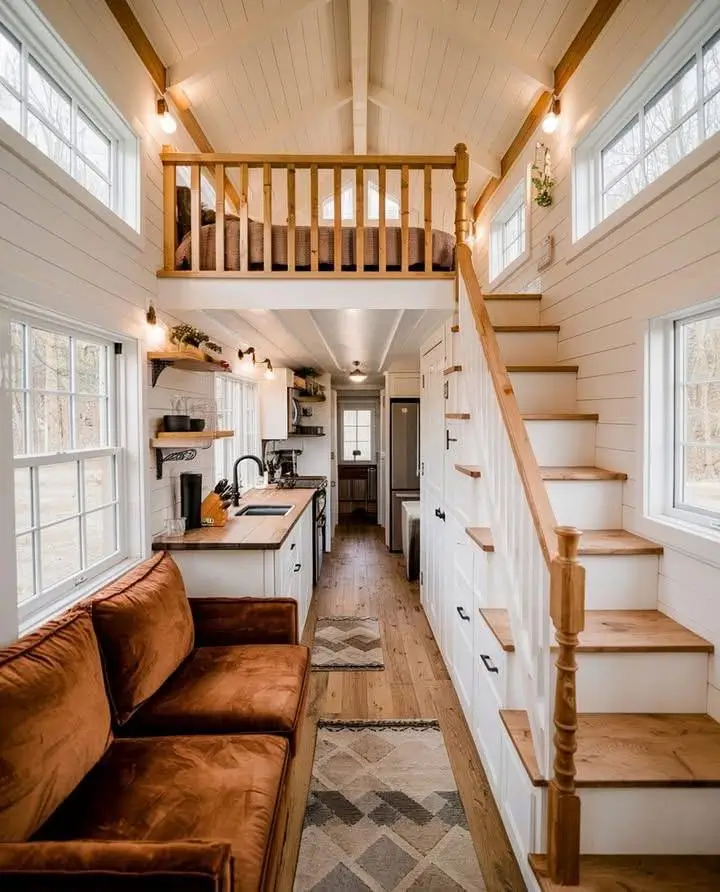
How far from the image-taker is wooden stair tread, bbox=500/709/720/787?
4.74ft

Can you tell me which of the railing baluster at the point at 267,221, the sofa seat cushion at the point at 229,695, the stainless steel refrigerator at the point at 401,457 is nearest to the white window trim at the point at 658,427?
the sofa seat cushion at the point at 229,695

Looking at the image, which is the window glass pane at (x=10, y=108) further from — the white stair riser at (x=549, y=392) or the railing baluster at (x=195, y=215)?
the white stair riser at (x=549, y=392)

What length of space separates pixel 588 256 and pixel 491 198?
2.15 metres

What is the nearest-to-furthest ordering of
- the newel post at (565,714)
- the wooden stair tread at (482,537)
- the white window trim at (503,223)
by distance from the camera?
1. the newel post at (565,714)
2. the wooden stair tread at (482,537)
3. the white window trim at (503,223)

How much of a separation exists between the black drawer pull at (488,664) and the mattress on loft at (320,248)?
218cm

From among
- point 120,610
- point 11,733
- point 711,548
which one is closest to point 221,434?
point 120,610

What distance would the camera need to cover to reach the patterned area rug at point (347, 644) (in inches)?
129

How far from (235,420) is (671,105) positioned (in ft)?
12.3

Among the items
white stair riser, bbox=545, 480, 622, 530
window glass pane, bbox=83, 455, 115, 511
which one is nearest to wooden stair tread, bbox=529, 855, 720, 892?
white stair riser, bbox=545, 480, 622, 530

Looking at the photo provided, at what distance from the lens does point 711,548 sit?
1725mm

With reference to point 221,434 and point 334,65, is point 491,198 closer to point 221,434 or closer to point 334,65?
point 334,65

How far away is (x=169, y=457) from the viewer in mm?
2879

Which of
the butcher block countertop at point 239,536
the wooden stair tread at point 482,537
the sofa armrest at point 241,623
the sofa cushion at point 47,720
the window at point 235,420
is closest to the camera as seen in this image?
the sofa cushion at point 47,720

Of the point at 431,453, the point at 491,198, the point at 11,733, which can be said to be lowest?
the point at 11,733
